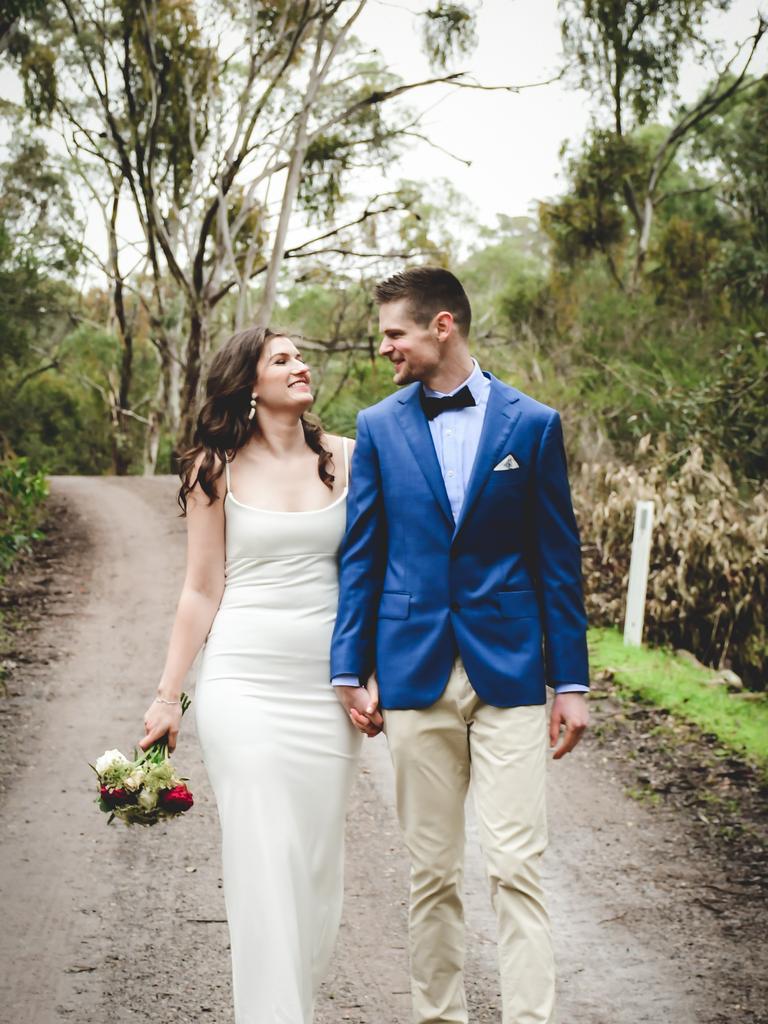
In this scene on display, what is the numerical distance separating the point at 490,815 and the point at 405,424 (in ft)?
3.59

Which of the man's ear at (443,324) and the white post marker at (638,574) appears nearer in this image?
the man's ear at (443,324)

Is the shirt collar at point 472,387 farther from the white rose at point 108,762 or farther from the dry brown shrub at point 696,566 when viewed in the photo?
the dry brown shrub at point 696,566

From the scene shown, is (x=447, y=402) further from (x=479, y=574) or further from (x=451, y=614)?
(x=451, y=614)

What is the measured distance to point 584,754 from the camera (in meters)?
6.51

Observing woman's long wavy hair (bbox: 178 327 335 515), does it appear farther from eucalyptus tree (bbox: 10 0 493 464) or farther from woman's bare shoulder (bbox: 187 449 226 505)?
eucalyptus tree (bbox: 10 0 493 464)

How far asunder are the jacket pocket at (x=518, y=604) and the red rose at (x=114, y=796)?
1198 millimetres

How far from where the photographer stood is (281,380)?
11.4 ft

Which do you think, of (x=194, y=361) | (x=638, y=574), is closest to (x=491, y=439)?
(x=638, y=574)

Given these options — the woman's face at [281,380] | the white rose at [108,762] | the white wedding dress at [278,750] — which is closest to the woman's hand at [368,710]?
the white wedding dress at [278,750]

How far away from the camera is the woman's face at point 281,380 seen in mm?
3467

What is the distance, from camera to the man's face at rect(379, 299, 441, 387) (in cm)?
315

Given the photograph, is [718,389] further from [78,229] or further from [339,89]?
[78,229]

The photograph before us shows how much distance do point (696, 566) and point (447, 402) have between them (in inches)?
223

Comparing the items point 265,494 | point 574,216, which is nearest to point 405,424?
point 265,494
